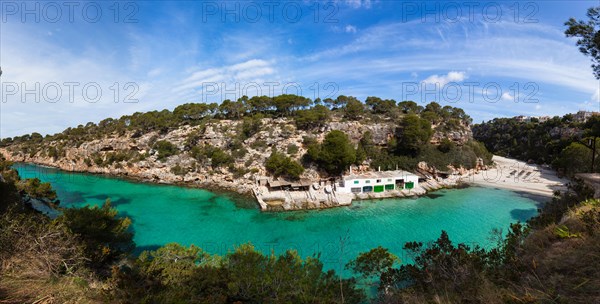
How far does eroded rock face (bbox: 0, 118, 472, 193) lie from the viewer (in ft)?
98.5

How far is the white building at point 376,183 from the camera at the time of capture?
958 inches

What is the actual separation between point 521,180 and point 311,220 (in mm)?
30276

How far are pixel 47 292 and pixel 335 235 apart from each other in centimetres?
1425

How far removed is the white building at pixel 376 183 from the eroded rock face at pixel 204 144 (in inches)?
201

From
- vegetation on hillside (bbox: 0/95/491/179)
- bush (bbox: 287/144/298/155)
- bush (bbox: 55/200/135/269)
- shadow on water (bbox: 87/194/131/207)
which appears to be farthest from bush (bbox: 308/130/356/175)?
bush (bbox: 55/200/135/269)

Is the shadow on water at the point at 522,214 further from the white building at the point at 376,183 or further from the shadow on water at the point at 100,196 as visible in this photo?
the shadow on water at the point at 100,196

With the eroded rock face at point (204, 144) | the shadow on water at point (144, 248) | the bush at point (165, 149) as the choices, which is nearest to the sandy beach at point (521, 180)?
the eroded rock face at point (204, 144)

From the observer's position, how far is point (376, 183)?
980 inches

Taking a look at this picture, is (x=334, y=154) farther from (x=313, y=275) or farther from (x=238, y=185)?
(x=313, y=275)

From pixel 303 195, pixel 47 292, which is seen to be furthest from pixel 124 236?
pixel 303 195

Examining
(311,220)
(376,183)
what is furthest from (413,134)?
(311,220)

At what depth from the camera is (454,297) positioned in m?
3.78

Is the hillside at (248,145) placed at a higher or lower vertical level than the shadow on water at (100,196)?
higher

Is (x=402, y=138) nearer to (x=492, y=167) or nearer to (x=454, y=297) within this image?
(x=492, y=167)
